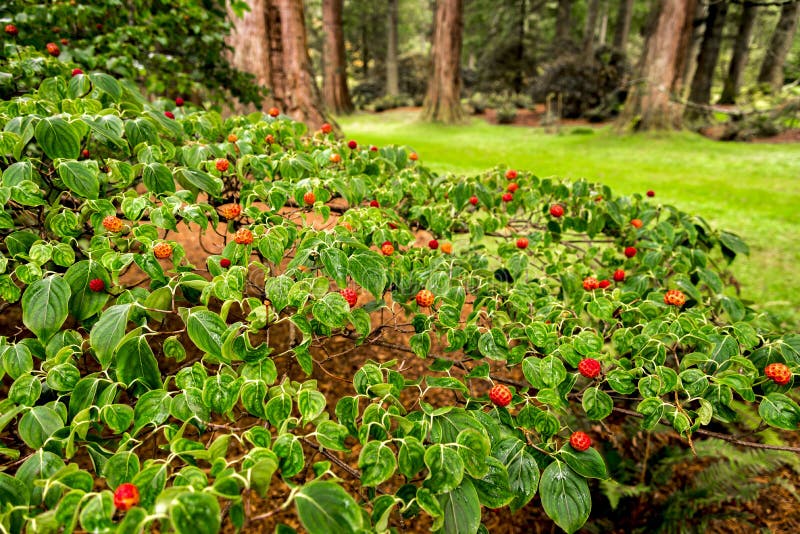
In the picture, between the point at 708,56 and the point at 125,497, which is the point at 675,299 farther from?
the point at 708,56

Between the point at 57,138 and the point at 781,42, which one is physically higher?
the point at 781,42

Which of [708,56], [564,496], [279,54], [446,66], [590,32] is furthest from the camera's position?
[590,32]

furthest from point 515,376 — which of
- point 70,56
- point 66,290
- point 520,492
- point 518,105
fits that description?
point 518,105

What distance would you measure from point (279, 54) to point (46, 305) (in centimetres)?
538

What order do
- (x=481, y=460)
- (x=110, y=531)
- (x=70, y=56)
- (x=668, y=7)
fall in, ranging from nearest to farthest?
1. (x=110, y=531)
2. (x=481, y=460)
3. (x=70, y=56)
4. (x=668, y=7)

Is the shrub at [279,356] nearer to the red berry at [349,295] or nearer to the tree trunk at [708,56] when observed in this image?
the red berry at [349,295]

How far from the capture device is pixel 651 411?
49.1 inches

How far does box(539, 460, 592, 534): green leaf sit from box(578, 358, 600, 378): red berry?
291 mm

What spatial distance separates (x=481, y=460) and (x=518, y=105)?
69.1 feet

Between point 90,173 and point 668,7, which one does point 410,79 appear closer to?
point 668,7

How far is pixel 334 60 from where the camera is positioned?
16484mm

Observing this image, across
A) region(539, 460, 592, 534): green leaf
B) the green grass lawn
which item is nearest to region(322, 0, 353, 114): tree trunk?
the green grass lawn

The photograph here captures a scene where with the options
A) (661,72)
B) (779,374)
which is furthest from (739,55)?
(779,374)

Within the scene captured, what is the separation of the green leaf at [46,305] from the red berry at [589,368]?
1.55 metres
